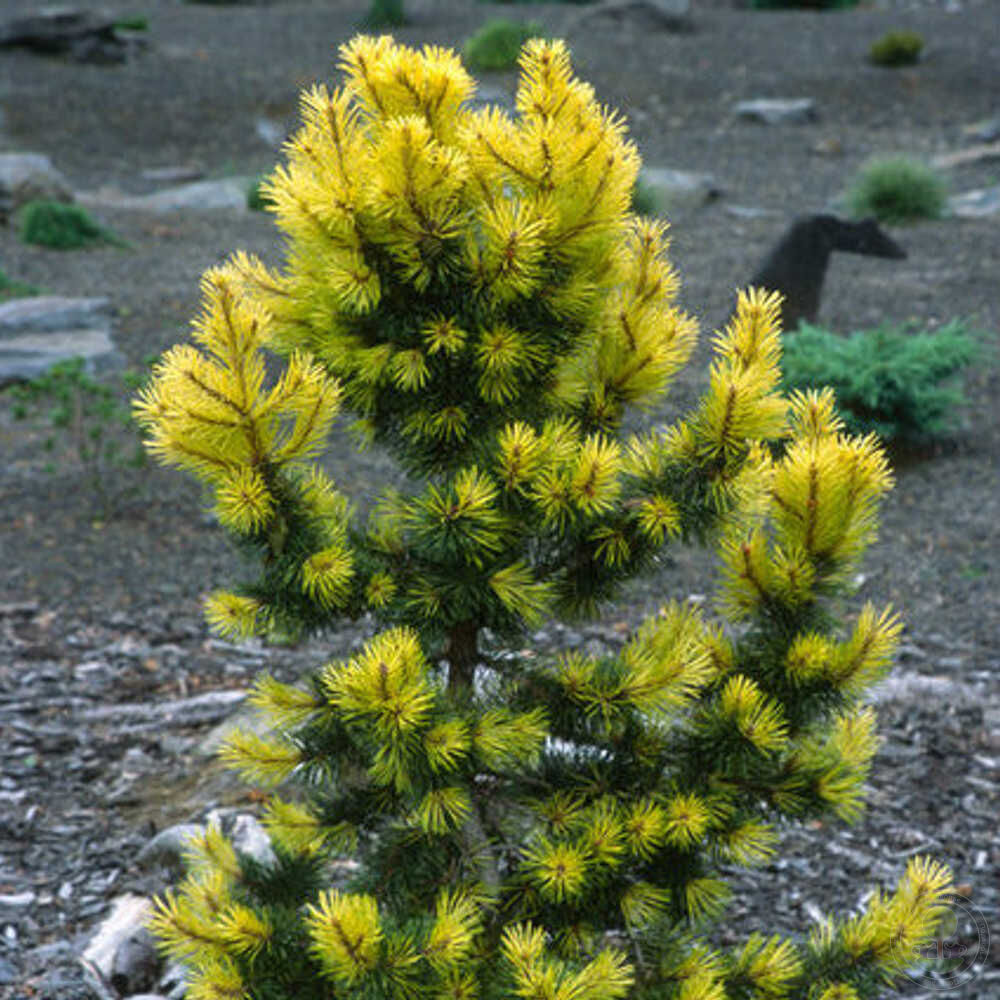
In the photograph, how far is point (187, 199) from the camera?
1577 centimetres

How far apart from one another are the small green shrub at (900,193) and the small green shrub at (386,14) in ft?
38.6

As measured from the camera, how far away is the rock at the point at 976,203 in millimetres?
13930

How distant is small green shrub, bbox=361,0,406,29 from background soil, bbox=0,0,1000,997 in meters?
0.33

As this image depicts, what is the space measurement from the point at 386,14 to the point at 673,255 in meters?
13.0

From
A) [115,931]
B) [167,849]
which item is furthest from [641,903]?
[167,849]

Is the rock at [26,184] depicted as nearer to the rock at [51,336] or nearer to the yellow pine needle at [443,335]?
the rock at [51,336]

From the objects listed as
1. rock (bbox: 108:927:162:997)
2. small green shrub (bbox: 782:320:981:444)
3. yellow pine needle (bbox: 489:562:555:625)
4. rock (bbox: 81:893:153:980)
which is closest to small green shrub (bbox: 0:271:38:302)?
small green shrub (bbox: 782:320:981:444)

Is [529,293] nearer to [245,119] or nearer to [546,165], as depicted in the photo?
[546,165]

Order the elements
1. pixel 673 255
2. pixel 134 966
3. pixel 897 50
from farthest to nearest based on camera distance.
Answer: pixel 897 50 → pixel 673 255 → pixel 134 966

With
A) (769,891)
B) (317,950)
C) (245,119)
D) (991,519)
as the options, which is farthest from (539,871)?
(245,119)

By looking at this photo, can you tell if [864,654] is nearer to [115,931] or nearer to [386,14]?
[115,931]

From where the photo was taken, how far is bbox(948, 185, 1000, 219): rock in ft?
45.7

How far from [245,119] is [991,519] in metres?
14.5

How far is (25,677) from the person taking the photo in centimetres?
561
